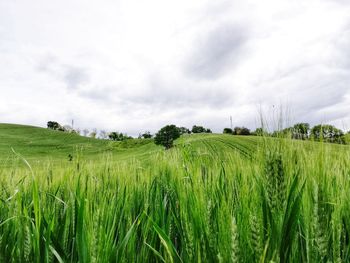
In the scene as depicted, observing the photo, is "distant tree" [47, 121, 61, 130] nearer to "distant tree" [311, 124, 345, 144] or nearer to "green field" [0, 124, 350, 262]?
"green field" [0, 124, 350, 262]

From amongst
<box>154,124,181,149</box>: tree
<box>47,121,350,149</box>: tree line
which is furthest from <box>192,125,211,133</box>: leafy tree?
<box>154,124,181,149</box>: tree

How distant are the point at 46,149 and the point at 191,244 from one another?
223 ft

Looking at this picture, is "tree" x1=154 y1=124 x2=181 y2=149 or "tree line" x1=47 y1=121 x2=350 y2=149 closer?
"tree line" x1=47 y1=121 x2=350 y2=149

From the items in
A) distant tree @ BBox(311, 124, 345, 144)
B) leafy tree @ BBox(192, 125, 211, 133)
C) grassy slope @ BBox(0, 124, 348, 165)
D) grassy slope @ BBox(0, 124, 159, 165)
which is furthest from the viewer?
leafy tree @ BBox(192, 125, 211, 133)

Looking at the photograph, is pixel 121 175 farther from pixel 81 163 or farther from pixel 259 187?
pixel 259 187

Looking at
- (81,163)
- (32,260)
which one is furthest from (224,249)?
(81,163)

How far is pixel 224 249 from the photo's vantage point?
2.97 feet

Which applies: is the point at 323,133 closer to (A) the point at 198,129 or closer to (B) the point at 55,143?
(B) the point at 55,143

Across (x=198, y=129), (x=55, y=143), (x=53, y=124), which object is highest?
(x=53, y=124)

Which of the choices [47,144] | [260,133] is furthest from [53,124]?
[260,133]

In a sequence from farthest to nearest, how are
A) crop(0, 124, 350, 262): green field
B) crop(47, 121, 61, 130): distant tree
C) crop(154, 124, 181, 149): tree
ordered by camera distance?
1. crop(47, 121, 61, 130): distant tree
2. crop(154, 124, 181, 149): tree
3. crop(0, 124, 350, 262): green field

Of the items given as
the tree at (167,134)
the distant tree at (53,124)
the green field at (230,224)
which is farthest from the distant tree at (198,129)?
the green field at (230,224)

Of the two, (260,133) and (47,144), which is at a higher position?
(47,144)

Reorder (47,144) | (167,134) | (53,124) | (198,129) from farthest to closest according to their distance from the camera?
(53,124) → (198,129) → (47,144) → (167,134)
